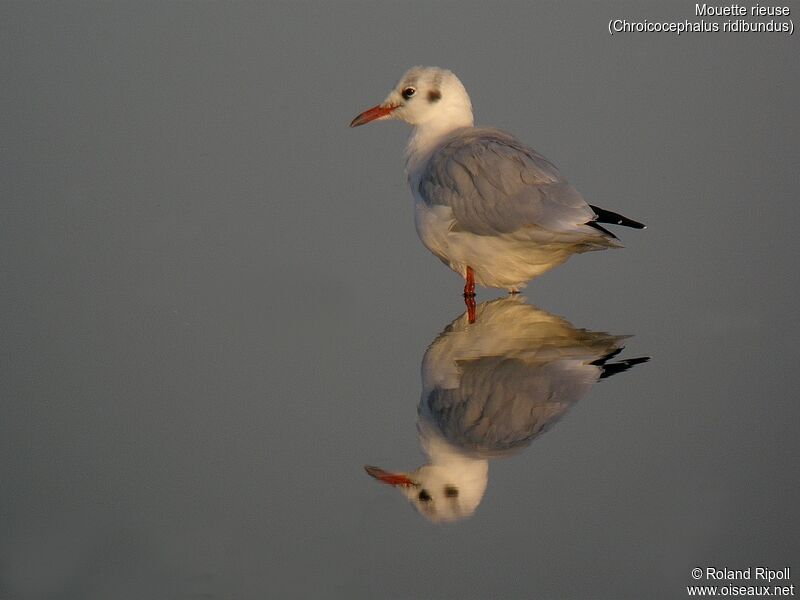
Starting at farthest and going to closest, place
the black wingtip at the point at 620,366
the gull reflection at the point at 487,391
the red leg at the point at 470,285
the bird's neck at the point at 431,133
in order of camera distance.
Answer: the bird's neck at the point at 431,133, the red leg at the point at 470,285, the black wingtip at the point at 620,366, the gull reflection at the point at 487,391

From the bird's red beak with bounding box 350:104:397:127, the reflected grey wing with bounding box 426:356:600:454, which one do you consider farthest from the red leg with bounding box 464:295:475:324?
the bird's red beak with bounding box 350:104:397:127

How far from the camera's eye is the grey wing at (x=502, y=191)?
7.25 m

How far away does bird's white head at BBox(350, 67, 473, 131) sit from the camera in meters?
8.38

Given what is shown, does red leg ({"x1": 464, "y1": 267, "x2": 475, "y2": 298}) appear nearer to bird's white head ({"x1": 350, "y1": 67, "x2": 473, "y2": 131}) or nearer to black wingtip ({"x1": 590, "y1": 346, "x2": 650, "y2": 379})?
bird's white head ({"x1": 350, "y1": 67, "x2": 473, "y2": 131})

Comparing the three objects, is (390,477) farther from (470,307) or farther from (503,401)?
(470,307)

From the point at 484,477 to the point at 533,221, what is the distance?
225 cm

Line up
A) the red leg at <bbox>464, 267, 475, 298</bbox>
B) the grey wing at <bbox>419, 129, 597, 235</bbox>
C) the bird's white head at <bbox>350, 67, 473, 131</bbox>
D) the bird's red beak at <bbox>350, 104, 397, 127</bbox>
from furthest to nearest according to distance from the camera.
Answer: the bird's red beak at <bbox>350, 104, 397, 127</bbox>
the bird's white head at <bbox>350, 67, 473, 131</bbox>
the red leg at <bbox>464, 267, 475, 298</bbox>
the grey wing at <bbox>419, 129, 597, 235</bbox>

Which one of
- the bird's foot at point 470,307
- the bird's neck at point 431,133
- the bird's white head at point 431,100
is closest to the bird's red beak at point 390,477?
the bird's foot at point 470,307

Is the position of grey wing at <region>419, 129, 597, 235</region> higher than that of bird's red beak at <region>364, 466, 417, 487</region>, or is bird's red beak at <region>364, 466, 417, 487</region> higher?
grey wing at <region>419, 129, 597, 235</region>

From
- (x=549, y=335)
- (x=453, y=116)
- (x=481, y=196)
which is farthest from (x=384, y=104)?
(x=549, y=335)

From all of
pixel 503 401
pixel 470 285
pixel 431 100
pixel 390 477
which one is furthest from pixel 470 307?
pixel 390 477

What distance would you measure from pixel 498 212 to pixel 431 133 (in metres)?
1.14

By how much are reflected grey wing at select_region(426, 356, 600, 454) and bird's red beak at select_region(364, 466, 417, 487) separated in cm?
31

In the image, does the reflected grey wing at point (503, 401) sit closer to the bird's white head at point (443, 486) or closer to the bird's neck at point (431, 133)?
the bird's white head at point (443, 486)
